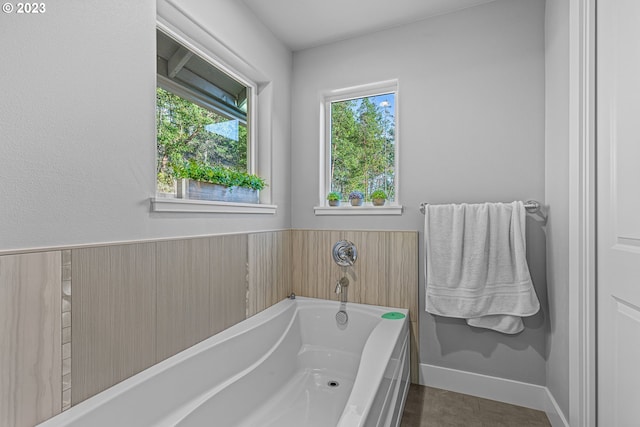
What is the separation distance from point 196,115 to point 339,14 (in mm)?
1145

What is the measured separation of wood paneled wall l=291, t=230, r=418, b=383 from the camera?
2094 millimetres

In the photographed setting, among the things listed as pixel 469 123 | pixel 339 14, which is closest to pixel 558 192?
pixel 469 123

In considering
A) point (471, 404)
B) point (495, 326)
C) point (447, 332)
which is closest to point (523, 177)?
point (495, 326)

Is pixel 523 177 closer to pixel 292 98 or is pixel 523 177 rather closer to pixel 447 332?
pixel 447 332

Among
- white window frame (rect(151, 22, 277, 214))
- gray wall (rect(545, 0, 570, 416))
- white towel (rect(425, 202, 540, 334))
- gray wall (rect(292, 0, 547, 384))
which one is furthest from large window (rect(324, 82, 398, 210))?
gray wall (rect(545, 0, 570, 416))

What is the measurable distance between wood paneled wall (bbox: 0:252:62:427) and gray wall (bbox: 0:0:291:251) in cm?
7

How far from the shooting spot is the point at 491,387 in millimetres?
1891

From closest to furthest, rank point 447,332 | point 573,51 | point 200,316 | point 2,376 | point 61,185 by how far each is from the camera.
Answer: point 2,376
point 61,185
point 573,51
point 200,316
point 447,332

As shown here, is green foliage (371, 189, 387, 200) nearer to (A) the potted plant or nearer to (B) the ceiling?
(A) the potted plant

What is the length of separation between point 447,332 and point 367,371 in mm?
927

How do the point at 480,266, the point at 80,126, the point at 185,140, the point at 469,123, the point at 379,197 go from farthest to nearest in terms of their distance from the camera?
1. the point at 379,197
2. the point at 469,123
3. the point at 480,266
4. the point at 185,140
5. the point at 80,126

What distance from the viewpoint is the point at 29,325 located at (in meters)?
0.93

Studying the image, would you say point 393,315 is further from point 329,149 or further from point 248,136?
point 248,136

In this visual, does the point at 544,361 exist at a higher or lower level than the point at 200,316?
lower
